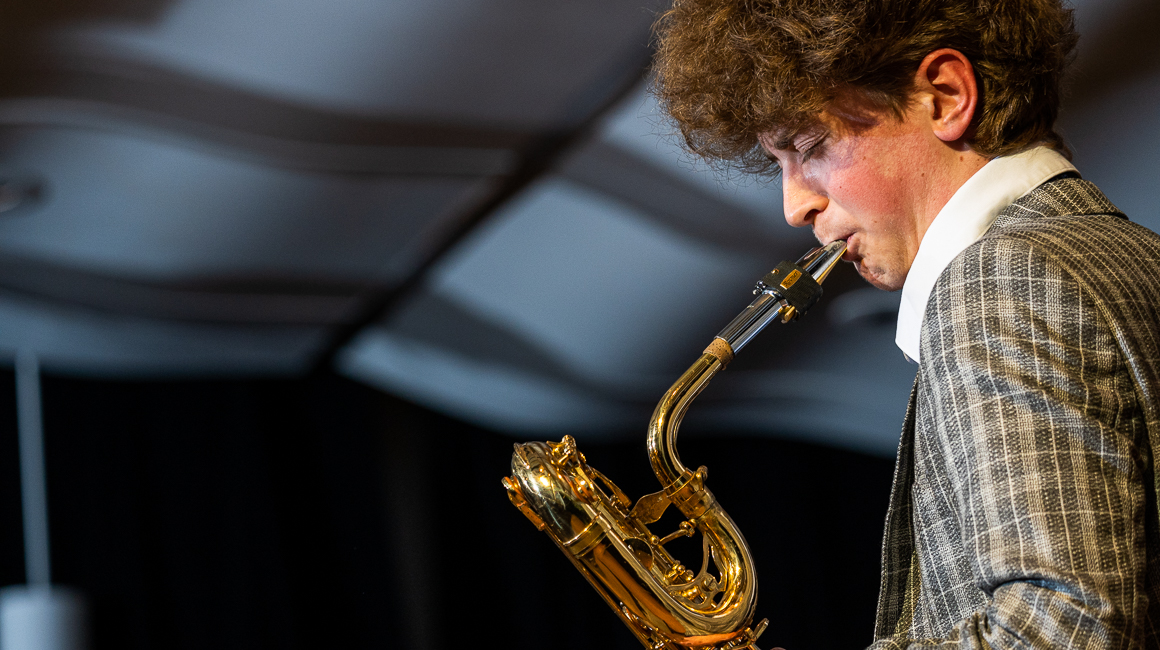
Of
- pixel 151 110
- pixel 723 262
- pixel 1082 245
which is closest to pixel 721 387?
pixel 723 262

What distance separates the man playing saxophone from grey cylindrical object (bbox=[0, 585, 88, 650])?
2578 millimetres

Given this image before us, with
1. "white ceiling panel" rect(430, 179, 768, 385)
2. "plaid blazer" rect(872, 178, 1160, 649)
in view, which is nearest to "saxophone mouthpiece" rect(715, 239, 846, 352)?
"plaid blazer" rect(872, 178, 1160, 649)

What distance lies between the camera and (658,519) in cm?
153

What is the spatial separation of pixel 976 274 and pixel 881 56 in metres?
0.35

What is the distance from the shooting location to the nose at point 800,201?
1207 mm

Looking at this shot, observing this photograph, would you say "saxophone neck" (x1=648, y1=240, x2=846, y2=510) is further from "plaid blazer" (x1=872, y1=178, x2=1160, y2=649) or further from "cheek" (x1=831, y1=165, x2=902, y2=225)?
"plaid blazer" (x1=872, y1=178, x2=1160, y2=649)

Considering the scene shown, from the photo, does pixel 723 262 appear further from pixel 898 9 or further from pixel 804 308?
pixel 898 9

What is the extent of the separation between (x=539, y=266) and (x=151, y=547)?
1526 millimetres

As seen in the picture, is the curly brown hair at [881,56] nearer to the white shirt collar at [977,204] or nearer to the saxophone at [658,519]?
the white shirt collar at [977,204]

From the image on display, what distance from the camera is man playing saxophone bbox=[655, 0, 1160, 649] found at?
0.79 meters

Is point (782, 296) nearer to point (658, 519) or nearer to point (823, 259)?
point (823, 259)

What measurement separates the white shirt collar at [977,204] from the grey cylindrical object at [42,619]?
2.79 m

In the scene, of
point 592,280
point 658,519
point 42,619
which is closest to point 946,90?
point 658,519

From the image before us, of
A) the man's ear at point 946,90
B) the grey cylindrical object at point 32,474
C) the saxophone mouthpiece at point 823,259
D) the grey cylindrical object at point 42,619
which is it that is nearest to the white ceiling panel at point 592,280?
the grey cylindrical object at point 32,474
